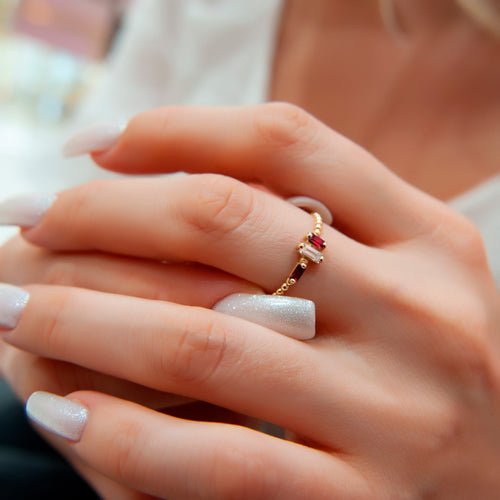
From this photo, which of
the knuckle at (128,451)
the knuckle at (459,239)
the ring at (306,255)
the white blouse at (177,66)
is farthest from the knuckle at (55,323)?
the white blouse at (177,66)

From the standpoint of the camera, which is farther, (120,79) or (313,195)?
(120,79)

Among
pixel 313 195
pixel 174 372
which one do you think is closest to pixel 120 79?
pixel 313 195

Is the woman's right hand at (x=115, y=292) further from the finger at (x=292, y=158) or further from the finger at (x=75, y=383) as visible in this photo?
the finger at (x=292, y=158)

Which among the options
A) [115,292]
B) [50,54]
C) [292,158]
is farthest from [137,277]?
[50,54]

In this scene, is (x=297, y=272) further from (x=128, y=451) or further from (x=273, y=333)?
(x=128, y=451)

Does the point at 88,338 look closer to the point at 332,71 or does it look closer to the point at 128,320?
the point at 128,320

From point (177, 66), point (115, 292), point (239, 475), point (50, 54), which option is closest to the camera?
point (239, 475)

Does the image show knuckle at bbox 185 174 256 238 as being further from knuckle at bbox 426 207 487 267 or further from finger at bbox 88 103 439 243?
knuckle at bbox 426 207 487 267
